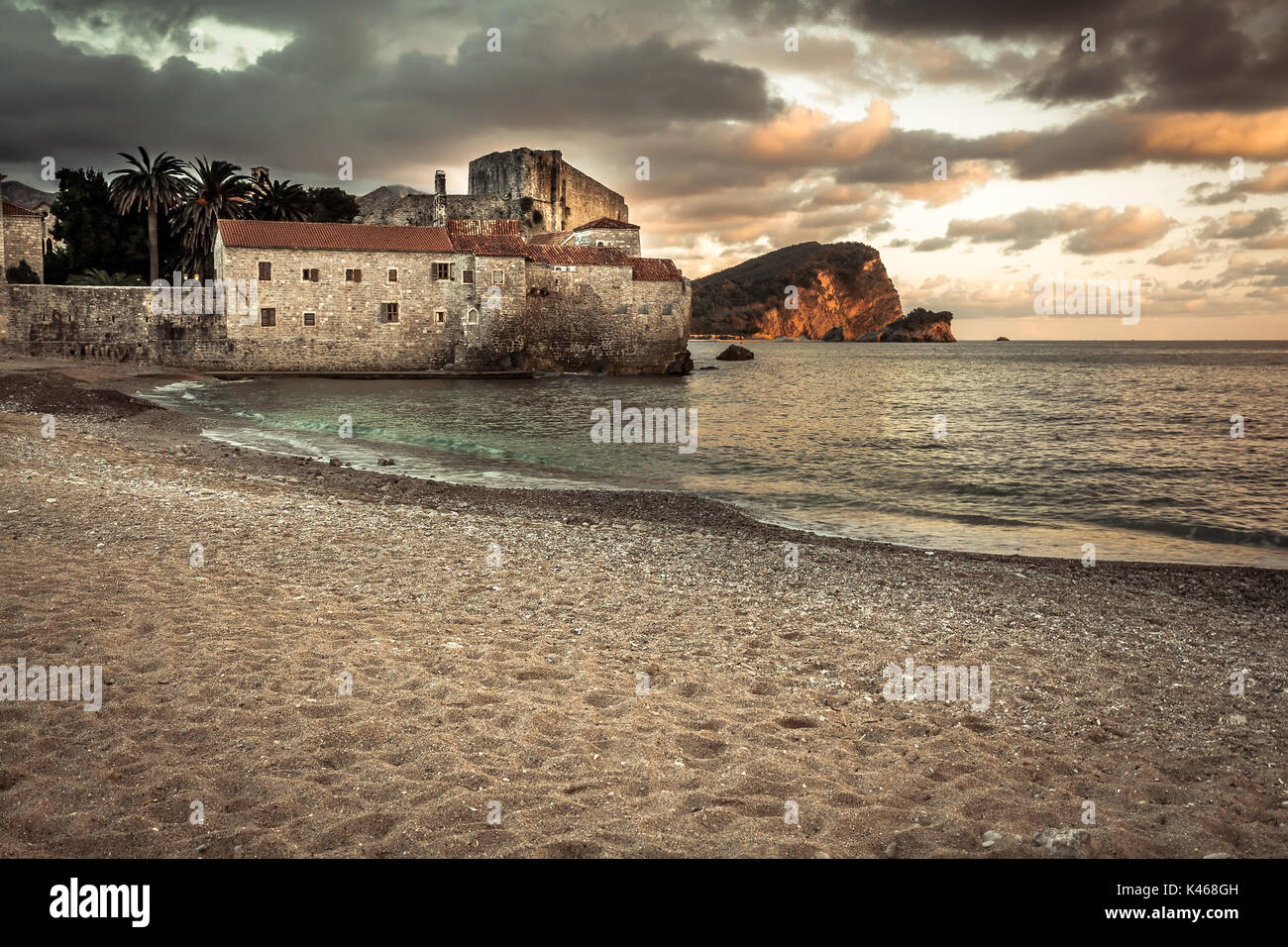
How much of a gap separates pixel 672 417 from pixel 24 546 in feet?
88.7

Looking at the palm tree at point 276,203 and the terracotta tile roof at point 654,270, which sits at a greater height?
the palm tree at point 276,203

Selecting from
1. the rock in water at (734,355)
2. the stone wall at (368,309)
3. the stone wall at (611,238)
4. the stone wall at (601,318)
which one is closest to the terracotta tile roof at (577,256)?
the stone wall at (601,318)

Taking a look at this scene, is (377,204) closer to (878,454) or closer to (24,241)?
(24,241)

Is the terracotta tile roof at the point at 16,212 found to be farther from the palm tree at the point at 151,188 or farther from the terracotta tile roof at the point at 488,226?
the terracotta tile roof at the point at 488,226

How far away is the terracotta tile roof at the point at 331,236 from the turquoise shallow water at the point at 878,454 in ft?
26.8

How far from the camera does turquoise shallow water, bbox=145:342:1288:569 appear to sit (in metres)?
15.6

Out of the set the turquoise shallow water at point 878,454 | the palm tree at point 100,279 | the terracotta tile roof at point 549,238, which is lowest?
the turquoise shallow water at point 878,454

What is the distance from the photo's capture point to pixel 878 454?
2542cm

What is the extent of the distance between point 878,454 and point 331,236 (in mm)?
37837

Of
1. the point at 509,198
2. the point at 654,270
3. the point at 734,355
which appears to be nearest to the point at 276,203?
the point at 509,198

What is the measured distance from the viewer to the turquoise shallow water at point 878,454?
15562 mm

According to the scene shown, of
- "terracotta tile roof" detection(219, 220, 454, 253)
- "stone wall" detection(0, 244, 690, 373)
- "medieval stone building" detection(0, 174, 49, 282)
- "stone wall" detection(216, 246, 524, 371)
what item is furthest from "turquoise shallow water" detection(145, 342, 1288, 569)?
"medieval stone building" detection(0, 174, 49, 282)

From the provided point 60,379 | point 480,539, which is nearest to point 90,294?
point 60,379

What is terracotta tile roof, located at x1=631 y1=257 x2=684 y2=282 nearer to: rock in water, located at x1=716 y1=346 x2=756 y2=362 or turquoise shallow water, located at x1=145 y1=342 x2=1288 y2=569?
turquoise shallow water, located at x1=145 y1=342 x2=1288 y2=569
